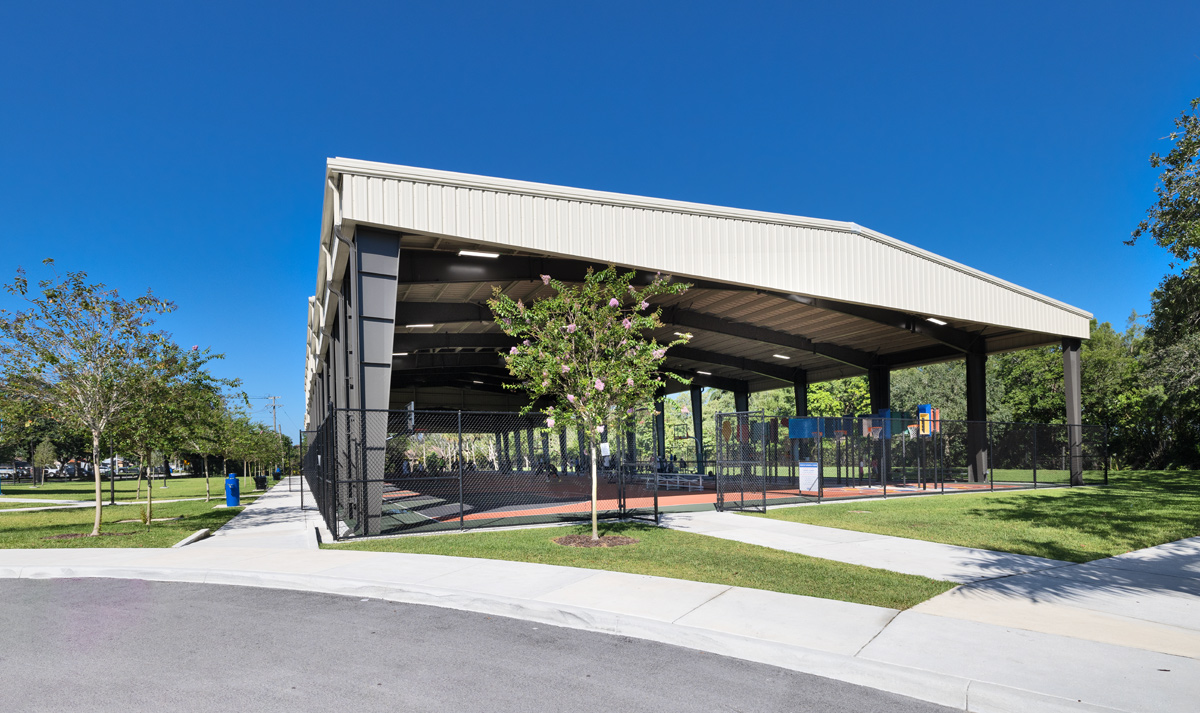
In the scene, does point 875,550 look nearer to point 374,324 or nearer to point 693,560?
point 693,560

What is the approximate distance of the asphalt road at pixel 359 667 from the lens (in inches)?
189

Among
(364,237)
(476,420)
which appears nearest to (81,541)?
(364,237)

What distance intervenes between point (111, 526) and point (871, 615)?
60.4 ft

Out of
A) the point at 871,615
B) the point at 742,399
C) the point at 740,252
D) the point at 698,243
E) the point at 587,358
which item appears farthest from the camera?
the point at 742,399

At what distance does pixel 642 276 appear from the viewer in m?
18.6

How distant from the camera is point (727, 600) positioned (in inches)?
294

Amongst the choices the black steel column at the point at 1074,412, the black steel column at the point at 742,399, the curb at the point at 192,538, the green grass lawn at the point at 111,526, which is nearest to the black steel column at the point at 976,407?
the black steel column at the point at 1074,412

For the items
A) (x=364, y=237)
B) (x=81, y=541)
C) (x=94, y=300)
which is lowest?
(x=81, y=541)

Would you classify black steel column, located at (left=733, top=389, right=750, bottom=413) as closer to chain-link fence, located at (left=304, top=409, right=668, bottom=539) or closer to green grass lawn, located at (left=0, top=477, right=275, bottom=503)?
chain-link fence, located at (left=304, top=409, right=668, bottom=539)

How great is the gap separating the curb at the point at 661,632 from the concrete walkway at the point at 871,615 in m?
0.01

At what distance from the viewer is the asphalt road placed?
4.79 meters

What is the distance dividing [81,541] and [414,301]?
35.7 ft

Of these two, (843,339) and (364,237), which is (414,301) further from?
(843,339)

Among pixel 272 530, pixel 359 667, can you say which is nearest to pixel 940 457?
pixel 272 530
